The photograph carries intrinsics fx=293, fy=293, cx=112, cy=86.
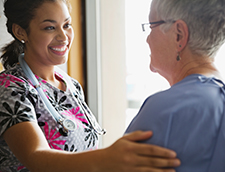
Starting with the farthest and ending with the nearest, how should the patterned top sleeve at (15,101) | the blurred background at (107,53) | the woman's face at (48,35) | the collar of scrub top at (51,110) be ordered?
the blurred background at (107,53) < the woman's face at (48,35) < the collar of scrub top at (51,110) < the patterned top sleeve at (15,101)

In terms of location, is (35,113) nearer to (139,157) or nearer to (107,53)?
(139,157)

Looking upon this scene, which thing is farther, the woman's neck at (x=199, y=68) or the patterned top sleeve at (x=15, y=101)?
the patterned top sleeve at (x=15, y=101)

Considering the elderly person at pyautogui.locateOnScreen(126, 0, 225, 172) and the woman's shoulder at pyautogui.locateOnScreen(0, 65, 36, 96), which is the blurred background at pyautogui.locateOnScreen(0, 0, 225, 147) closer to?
the woman's shoulder at pyautogui.locateOnScreen(0, 65, 36, 96)

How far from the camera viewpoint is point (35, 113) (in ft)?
4.23

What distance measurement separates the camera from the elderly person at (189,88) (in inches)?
32.7

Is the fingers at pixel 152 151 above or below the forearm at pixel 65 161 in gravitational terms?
above

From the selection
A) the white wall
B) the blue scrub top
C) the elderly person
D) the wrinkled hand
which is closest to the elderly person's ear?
the elderly person

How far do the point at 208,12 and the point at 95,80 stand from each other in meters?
1.88

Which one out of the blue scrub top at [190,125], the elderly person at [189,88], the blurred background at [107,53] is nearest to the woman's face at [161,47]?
the elderly person at [189,88]

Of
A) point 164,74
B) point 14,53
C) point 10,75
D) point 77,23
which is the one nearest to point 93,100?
point 77,23

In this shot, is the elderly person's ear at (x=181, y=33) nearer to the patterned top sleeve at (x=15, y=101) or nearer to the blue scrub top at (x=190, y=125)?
the blue scrub top at (x=190, y=125)

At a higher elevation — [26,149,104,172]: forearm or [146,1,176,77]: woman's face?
[146,1,176,77]: woman's face

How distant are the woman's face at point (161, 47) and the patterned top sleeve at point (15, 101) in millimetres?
549

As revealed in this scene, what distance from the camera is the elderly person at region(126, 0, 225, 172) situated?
830mm
